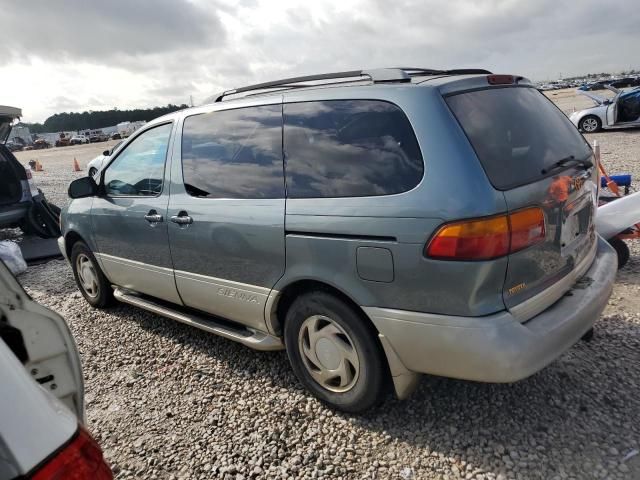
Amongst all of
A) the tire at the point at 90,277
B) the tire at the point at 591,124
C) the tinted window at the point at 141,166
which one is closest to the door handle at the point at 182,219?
the tinted window at the point at 141,166

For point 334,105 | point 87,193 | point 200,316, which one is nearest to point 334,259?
point 334,105

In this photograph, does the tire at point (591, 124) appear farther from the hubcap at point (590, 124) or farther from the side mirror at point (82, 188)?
the side mirror at point (82, 188)

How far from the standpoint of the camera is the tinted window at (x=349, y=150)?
2297 mm

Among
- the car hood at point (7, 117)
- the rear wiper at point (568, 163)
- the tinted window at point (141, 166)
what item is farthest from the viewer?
the car hood at point (7, 117)

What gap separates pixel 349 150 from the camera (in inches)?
97.9

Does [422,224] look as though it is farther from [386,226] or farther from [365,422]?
[365,422]

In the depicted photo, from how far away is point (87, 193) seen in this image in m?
4.06

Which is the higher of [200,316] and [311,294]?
[311,294]

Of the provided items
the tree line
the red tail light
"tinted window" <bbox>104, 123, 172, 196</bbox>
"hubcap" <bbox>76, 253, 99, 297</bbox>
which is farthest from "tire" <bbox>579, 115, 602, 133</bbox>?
the tree line

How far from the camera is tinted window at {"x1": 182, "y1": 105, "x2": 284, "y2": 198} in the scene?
2.84 metres

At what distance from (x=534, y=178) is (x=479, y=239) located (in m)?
0.54

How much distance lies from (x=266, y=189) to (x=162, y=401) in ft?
5.24

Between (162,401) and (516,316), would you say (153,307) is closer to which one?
(162,401)

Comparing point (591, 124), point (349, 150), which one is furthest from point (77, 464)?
point (591, 124)
